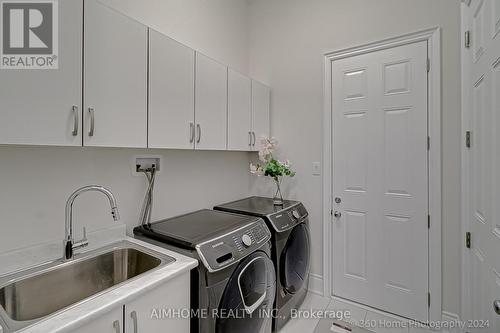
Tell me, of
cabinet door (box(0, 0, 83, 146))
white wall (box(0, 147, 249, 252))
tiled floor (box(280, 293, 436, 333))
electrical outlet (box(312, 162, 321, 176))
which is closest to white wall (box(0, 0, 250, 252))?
white wall (box(0, 147, 249, 252))

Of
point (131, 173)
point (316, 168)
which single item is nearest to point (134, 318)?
point (131, 173)

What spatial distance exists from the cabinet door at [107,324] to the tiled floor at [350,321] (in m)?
1.43

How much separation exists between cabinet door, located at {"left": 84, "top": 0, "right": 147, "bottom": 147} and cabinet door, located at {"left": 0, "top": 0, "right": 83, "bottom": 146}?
4 centimetres

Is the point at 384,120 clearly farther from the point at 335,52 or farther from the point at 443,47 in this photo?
the point at 335,52

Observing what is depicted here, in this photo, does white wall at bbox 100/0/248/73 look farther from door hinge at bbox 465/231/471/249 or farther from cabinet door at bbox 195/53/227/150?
door hinge at bbox 465/231/471/249

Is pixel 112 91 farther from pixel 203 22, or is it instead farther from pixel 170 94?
pixel 203 22

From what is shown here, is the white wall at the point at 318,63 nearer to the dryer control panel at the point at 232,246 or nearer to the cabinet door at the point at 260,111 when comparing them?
the cabinet door at the point at 260,111

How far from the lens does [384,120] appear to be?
2.10m

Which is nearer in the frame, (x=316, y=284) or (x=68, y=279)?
(x=68, y=279)

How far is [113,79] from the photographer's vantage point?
1.24 meters

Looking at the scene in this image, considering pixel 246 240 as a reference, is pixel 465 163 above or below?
above

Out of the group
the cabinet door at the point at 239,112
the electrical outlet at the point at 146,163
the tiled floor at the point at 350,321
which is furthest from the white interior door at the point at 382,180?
the electrical outlet at the point at 146,163

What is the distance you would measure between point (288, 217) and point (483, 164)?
130 cm

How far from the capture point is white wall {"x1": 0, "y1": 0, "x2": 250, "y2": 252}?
3.91ft
